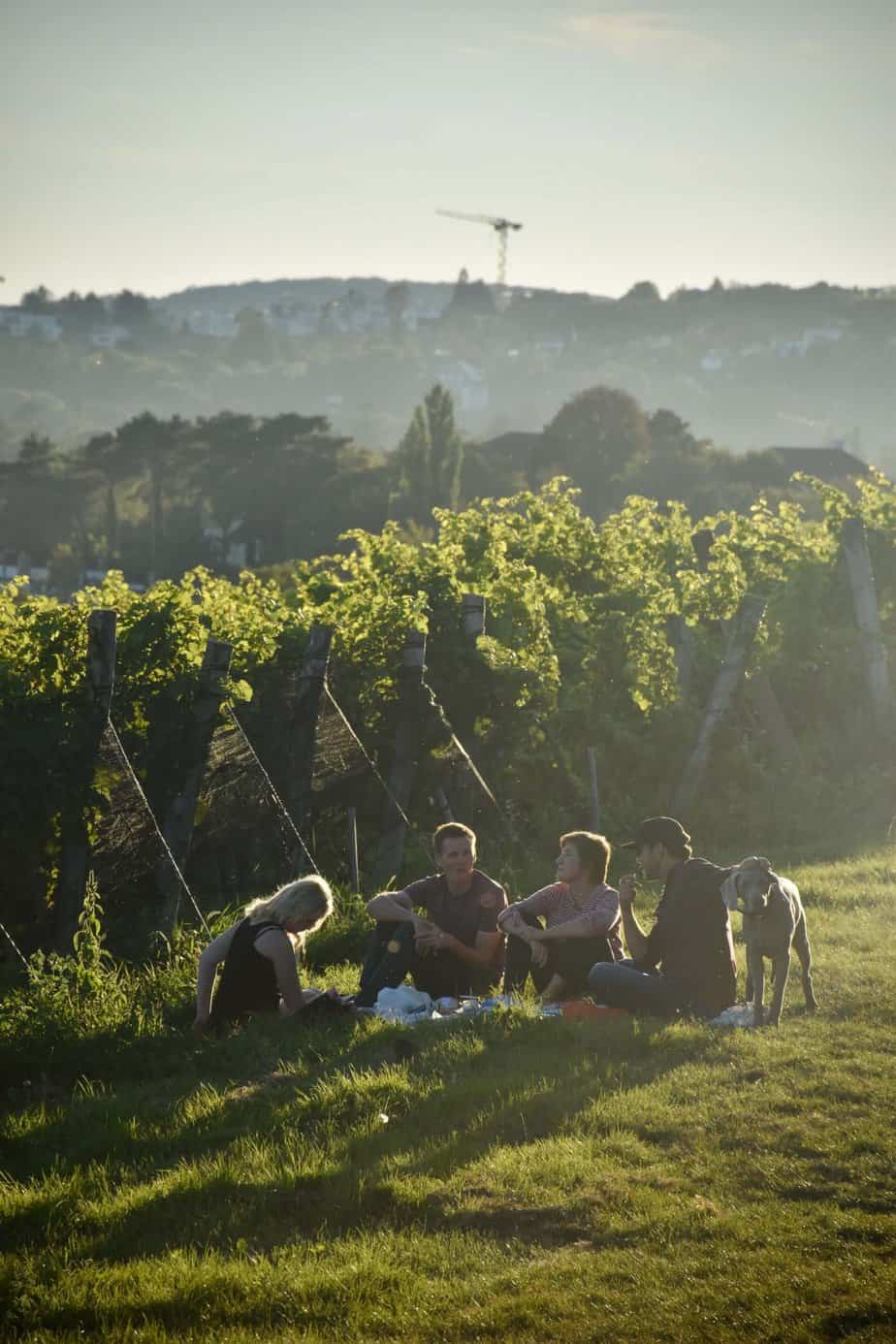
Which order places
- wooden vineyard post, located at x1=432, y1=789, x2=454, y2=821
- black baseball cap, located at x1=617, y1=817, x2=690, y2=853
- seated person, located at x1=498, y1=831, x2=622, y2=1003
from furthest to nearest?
1. wooden vineyard post, located at x1=432, y1=789, x2=454, y2=821
2. seated person, located at x1=498, y1=831, x2=622, y2=1003
3. black baseball cap, located at x1=617, y1=817, x2=690, y2=853

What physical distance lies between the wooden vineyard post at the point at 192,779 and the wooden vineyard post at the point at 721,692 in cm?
708

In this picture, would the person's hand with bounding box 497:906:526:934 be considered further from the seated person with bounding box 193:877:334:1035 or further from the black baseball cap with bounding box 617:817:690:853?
the seated person with bounding box 193:877:334:1035

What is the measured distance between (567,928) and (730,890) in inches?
42.1

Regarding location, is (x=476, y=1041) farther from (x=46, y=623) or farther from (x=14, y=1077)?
(x=46, y=623)

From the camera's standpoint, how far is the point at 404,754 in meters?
11.8

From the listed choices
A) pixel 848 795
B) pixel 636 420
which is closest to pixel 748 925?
pixel 848 795

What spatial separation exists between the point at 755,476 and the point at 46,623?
102477mm

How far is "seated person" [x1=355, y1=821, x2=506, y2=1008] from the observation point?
929cm

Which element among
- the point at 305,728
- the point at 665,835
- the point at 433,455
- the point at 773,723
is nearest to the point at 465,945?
the point at 665,835

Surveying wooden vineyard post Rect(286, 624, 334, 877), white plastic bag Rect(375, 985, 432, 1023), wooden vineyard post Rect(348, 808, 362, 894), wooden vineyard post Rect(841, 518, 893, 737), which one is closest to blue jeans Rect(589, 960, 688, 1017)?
white plastic bag Rect(375, 985, 432, 1023)

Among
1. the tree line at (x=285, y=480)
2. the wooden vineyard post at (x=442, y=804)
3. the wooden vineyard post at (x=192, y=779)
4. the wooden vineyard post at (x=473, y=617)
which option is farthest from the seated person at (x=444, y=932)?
the tree line at (x=285, y=480)

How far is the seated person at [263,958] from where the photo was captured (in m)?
8.27

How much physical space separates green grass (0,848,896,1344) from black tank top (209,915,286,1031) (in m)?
0.20

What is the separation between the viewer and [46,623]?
30.9 ft
